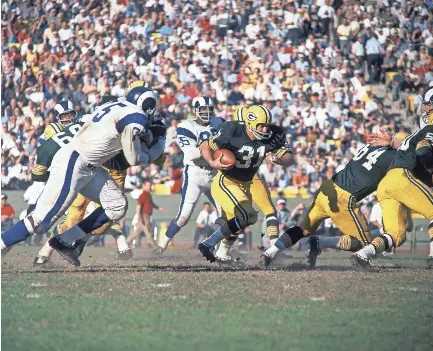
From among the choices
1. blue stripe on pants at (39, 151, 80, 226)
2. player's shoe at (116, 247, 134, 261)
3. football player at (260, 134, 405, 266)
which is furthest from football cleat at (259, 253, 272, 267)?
player's shoe at (116, 247, 134, 261)

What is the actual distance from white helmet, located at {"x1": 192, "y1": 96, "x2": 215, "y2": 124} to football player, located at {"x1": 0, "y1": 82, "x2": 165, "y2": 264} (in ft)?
9.27

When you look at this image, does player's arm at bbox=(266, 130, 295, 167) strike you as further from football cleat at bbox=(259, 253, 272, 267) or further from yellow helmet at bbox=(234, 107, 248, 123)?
football cleat at bbox=(259, 253, 272, 267)

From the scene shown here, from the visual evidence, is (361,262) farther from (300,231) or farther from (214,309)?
(214,309)

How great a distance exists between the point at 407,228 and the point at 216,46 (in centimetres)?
793

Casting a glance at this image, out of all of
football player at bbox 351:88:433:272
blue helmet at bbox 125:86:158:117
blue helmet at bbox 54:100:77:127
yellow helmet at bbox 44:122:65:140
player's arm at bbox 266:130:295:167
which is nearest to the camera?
blue helmet at bbox 125:86:158:117

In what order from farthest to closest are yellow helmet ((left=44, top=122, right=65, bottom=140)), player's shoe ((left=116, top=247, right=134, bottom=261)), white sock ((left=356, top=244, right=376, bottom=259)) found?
player's shoe ((left=116, top=247, right=134, bottom=261))
yellow helmet ((left=44, top=122, right=65, bottom=140))
white sock ((left=356, top=244, right=376, bottom=259))

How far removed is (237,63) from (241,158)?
293 inches

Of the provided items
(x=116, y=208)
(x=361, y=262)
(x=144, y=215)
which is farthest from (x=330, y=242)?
(x=144, y=215)

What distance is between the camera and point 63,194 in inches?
276

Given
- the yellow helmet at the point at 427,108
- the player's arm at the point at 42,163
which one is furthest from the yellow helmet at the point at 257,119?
the player's arm at the point at 42,163

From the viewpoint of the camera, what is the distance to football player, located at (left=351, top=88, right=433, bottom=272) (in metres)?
7.57

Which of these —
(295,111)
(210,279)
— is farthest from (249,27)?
(210,279)

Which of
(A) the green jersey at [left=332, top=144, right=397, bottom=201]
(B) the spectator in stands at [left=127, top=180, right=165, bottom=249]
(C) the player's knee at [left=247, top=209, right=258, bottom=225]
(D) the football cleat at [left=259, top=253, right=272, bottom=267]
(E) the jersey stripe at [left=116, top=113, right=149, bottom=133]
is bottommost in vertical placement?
(B) the spectator in stands at [left=127, top=180, right=165, bottom=249]

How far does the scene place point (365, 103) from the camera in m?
14.7
